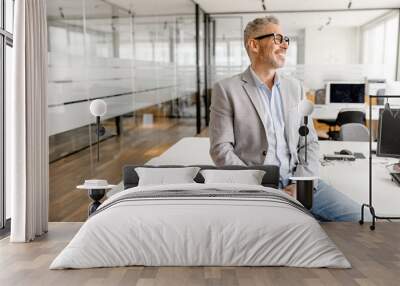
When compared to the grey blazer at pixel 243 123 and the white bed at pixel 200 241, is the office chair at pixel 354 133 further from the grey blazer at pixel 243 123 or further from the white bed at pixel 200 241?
the white bed at pixel 200 241

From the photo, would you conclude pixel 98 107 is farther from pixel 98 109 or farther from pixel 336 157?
pixel 336 157

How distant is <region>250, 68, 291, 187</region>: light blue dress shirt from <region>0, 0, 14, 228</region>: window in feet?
6.37

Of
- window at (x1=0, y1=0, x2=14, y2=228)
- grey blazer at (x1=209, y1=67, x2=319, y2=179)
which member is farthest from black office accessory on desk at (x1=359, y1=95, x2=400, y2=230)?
window at (x1=0, y1=0, x2=14, y2=228)

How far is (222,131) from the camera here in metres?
4.69

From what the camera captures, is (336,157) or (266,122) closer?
(266,122)

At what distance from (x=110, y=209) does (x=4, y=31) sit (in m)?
1.94

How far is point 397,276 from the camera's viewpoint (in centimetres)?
344

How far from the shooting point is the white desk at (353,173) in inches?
186

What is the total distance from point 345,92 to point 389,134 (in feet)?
14.5

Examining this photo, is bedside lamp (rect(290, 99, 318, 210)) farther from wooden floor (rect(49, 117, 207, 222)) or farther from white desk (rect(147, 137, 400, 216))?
wooden floor (rect(49, 117, 207, 222))

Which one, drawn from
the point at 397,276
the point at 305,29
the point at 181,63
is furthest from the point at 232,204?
the point at 181,63

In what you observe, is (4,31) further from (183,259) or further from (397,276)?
(397,276)

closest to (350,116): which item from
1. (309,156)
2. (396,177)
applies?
(396,177)

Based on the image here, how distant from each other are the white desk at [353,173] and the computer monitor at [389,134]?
13.6 inches
